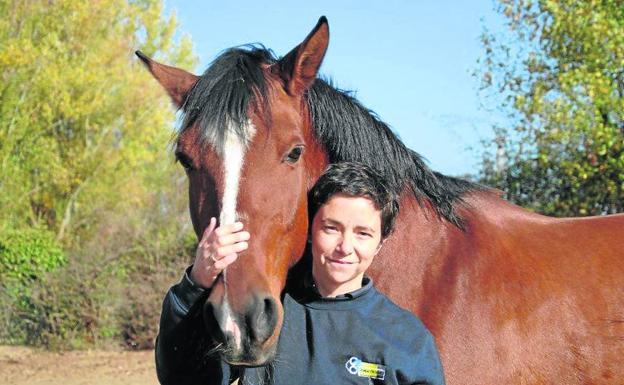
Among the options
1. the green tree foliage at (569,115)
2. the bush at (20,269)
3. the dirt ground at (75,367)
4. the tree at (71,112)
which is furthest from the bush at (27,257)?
the green tree foliage at (569,115)

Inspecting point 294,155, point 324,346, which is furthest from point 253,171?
point 324,346

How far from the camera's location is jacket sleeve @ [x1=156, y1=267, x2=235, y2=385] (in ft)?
6.68

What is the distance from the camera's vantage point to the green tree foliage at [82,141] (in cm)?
1302

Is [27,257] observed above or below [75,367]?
above

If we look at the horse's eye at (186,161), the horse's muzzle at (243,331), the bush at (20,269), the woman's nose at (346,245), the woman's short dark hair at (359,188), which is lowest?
the bush at (20,269)

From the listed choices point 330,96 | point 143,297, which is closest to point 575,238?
point 330,96

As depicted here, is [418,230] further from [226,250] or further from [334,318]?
[226,250]

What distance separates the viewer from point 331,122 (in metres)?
2.89

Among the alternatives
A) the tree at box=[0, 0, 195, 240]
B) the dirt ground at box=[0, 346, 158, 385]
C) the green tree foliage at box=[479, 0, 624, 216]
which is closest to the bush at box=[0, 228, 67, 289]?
the dirt ground at box=[0, 346, 158, 385]

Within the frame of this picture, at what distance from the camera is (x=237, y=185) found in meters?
2.32

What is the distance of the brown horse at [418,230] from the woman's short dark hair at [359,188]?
237 millimetres

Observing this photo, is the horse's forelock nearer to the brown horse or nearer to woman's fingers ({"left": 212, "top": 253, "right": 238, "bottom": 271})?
the brown horse

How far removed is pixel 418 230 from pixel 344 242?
97 centimetres

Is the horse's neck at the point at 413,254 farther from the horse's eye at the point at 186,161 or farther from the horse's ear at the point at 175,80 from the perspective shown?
Result: the horse's ear at the point at 175,80
